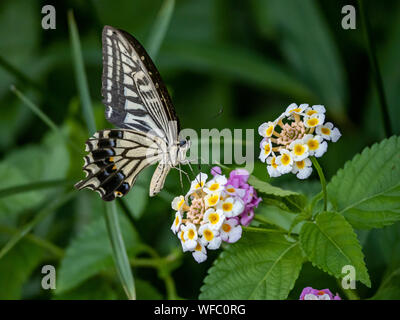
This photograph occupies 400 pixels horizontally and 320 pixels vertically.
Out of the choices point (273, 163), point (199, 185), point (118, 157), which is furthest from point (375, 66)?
point (118, 157)

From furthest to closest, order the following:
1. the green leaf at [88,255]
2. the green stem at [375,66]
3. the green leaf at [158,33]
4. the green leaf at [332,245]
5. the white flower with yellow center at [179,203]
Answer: the green leaf at [158,33] → the green leaf at [88,255] → the green stem at [375,66] → the white flower with yellow center at [179,203] → the green leaf at [332,245]

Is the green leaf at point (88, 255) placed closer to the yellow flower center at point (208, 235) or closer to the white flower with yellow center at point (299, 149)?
the yellow flower center at point (208, 235)

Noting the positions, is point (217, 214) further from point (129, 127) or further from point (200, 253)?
point (129, 127)

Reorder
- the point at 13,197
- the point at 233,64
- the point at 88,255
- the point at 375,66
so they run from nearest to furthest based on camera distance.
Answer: the point at 375,66 → the point at 88,255 → the point at 13,197 → the point at 233,64

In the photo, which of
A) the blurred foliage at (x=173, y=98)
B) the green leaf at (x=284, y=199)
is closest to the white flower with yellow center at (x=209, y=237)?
the green leaf at (x=284, y=199)

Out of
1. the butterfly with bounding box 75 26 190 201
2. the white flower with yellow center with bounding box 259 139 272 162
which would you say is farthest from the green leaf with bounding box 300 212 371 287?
the butterfly with bounding box 75 26 190 201

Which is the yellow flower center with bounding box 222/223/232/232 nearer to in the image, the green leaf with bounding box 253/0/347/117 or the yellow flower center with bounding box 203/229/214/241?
the yellow flower center with bounding box 203/229/214/241
